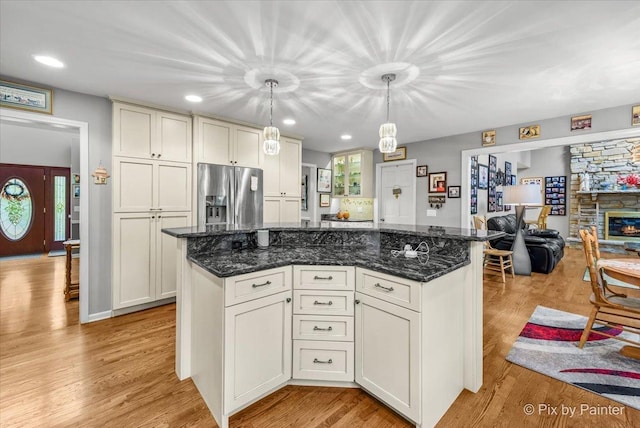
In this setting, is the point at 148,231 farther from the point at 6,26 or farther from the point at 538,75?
the point at 538,75

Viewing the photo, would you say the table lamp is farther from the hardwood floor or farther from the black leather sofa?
the hardwood floor

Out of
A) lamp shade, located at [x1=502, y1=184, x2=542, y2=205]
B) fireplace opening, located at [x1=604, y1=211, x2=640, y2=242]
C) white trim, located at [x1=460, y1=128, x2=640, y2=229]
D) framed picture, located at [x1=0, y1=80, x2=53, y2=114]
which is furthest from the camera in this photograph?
fireplace opening, located at [x1=604, y1=211, x2=640, y2=242]

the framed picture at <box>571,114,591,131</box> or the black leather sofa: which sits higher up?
the framed picture at <box>571,114,591,131</box>

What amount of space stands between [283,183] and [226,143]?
1.11 meters

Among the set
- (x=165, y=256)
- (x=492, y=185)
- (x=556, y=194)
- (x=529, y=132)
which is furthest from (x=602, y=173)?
(x=165, y=256)

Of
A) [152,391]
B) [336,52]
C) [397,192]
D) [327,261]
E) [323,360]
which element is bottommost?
[152,391]

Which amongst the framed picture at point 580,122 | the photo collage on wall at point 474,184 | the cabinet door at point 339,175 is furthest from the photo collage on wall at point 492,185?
the cabinet door at point 339,175

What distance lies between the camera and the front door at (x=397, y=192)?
17.9ft

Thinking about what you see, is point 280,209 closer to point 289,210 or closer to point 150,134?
point 289,210

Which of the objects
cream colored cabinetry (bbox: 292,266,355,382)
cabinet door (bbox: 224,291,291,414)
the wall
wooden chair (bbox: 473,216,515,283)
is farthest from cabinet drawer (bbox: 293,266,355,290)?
wooden chair (bbox: 473,216,515,283)

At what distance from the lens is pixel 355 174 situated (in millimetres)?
6012

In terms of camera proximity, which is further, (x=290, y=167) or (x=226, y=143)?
(x=290, y=167)

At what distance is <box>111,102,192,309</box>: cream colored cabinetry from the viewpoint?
3.07 metres

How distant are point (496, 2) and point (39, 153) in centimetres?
870
